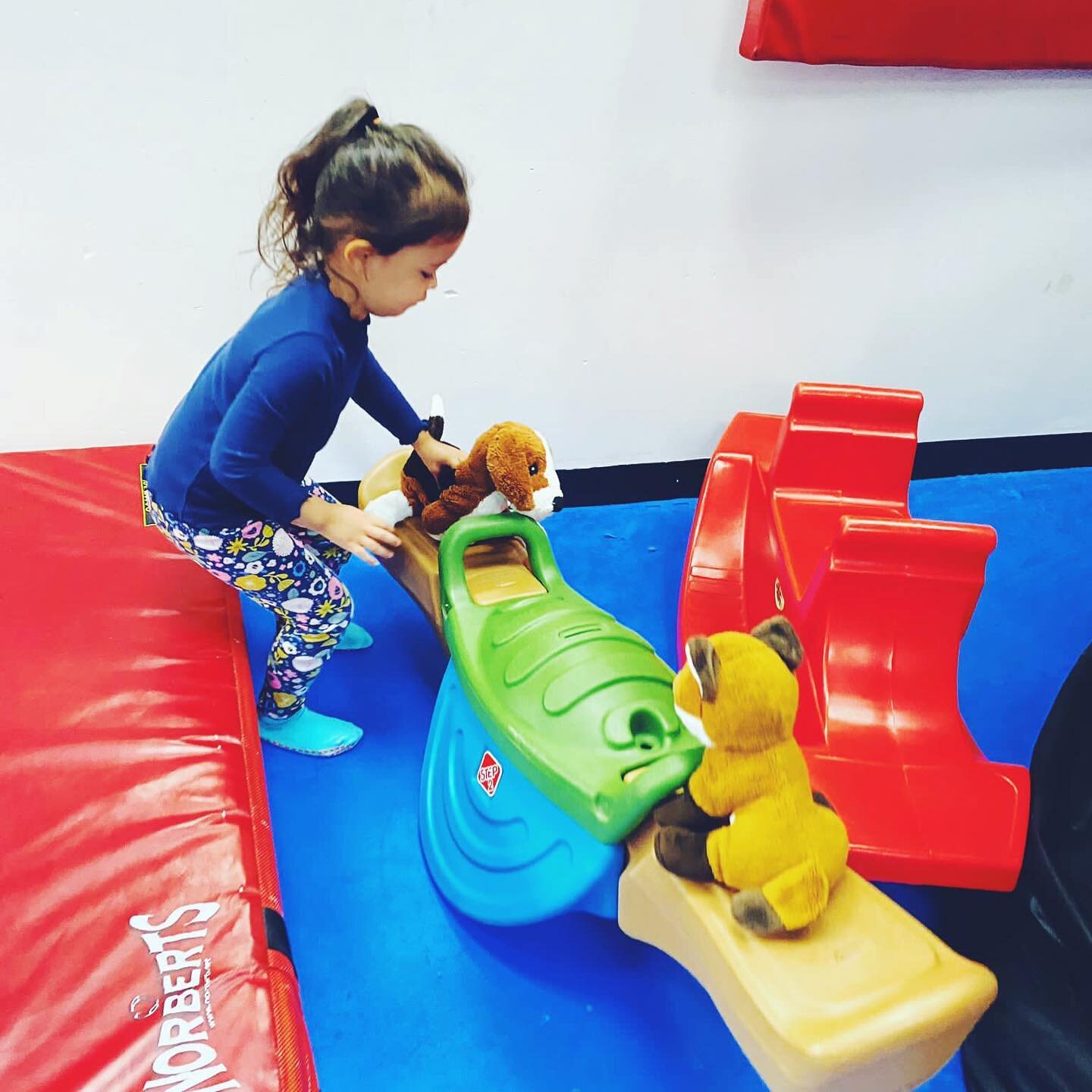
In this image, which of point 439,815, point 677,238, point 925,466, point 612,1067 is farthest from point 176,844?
point 925,466

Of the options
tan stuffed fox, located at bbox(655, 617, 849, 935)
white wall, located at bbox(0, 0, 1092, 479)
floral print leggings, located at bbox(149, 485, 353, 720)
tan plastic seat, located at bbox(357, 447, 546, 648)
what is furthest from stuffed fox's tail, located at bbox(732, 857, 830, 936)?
white wall, located at bbox(0, 0, 1092, 479)

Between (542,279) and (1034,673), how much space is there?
96 cm

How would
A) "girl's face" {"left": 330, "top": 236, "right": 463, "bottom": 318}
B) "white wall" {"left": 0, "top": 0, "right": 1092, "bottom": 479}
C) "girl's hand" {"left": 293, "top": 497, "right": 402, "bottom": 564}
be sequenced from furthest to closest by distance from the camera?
"white wall" {"left": 0, "top": 0, "right": 1092, "bottom": 479} < "girl's hand" {"left": 293, "top": 497, "right": 402, "bottom": 564} < "girl's face" {"left": 330, "top": 236, "right": 463, "bottom": 318}

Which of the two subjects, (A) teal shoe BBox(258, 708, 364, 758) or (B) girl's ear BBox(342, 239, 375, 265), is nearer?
(B) girl's ear BBox(342, 239, 375, 265)

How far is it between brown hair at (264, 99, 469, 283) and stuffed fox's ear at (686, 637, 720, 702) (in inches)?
17.7

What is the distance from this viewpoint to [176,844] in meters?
0.89

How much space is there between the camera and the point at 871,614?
3.50ft

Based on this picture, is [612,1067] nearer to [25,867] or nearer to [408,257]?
[25,867]

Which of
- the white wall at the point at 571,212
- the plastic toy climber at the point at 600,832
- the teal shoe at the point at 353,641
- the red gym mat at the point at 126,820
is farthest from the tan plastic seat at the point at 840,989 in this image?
the white wall at the point at 571,212

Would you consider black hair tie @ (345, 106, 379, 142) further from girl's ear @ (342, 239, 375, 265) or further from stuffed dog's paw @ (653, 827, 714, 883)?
stuffed dog's paw @ (653, 827, 714, 883)

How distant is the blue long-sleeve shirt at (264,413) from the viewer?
89 cm

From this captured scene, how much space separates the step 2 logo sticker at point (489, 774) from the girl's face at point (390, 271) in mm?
482

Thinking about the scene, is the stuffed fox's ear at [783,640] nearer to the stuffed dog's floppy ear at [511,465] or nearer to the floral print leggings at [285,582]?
the stuffed dog's floppy ear at [511,465]

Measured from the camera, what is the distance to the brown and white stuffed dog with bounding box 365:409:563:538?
105 cm
